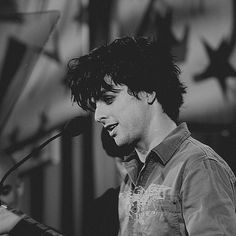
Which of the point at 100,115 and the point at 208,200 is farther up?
the point at 100,115

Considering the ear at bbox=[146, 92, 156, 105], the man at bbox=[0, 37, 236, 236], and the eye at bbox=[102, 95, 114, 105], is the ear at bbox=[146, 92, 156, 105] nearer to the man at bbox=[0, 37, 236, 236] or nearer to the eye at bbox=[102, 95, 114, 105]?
the man at bbox=[0, 37, 236, 236]

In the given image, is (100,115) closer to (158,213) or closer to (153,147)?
(153,147)

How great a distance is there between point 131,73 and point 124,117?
148mm

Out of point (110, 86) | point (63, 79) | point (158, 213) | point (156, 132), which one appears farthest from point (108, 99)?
point (63, 79)

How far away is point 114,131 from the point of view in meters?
1.24

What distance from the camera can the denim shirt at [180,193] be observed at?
3.01 ft

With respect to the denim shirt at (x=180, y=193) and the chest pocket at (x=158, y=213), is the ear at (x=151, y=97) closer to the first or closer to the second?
the denim shirt at (x=180, y=193)

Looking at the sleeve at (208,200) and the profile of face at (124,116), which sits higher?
the profile of face at (124,116)

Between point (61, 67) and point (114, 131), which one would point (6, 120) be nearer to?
point (61, 67)

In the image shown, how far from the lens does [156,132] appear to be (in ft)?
4.04

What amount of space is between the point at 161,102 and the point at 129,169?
0.24m

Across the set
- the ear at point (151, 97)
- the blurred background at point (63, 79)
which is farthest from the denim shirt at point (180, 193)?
the blurred background at point (63, 79)

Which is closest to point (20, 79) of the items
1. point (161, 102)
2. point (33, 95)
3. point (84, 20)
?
point (33, 95)

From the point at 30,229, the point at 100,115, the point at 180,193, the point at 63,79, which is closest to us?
the point at 180,193
